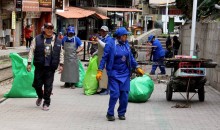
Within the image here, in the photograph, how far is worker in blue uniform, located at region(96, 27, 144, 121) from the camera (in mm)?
8430

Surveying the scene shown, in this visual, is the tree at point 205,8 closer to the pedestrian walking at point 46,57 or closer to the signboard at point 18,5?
the pedestrian walking at point 46,57

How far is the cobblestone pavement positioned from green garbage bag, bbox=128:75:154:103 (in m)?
0.17

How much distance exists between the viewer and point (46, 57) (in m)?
9.40

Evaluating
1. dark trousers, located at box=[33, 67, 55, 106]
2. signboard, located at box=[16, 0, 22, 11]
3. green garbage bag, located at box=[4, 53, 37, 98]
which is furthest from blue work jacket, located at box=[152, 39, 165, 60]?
signboard, located at box=[16, 0, 22, 11]

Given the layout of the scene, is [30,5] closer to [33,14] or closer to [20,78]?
[33,14]

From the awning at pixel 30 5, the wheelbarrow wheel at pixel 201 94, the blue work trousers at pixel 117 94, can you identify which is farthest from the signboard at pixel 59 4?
the blue work trousers at pixel 117 94

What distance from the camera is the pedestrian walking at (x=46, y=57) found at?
9.39 meters

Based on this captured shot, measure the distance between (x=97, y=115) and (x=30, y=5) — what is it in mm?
30077

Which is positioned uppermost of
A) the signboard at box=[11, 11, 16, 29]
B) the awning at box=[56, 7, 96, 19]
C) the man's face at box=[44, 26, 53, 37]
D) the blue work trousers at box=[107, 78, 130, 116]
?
the awning at box=[56, 7, 96, 19]

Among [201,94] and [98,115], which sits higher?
[201,94]

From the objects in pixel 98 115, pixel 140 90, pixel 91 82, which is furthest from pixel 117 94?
pixel 91 82

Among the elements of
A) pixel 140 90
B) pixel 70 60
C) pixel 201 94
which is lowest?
pixel 201 94

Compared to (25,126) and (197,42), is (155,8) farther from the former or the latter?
(25,126)

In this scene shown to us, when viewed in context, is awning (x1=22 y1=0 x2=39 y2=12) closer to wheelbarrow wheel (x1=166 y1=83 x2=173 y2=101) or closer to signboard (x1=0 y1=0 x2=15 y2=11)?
signboard (x1=0 y1=0 x2=15 y2=11)
